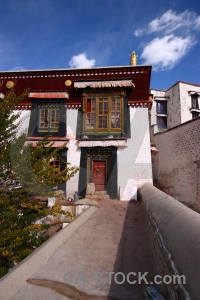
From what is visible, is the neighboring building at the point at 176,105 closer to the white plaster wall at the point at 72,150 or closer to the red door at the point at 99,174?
the red door at the point at 99,174

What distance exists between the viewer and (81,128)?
12242mm

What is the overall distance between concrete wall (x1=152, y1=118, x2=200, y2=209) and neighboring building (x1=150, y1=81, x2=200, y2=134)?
13.2 meters

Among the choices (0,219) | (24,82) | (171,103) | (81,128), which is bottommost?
(0,219)

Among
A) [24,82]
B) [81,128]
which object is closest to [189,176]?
[81,128]

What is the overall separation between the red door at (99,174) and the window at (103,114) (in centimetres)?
206

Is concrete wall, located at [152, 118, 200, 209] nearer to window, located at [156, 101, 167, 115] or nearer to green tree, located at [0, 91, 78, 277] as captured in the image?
green tree, located at [0, 91, 78, 277]

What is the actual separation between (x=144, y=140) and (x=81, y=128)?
405 cm

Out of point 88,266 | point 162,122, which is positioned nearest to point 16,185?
point 88,266

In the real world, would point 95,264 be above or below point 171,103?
below

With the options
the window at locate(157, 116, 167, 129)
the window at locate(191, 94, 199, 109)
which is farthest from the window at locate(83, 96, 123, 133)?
the window at locate(191, 94, 199, 109)

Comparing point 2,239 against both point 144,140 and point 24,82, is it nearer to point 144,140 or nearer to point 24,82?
point 144,140

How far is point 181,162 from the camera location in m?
13.5

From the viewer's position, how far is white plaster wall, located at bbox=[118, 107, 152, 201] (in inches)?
448

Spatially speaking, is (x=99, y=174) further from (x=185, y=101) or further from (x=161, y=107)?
(x=161, y=107)
